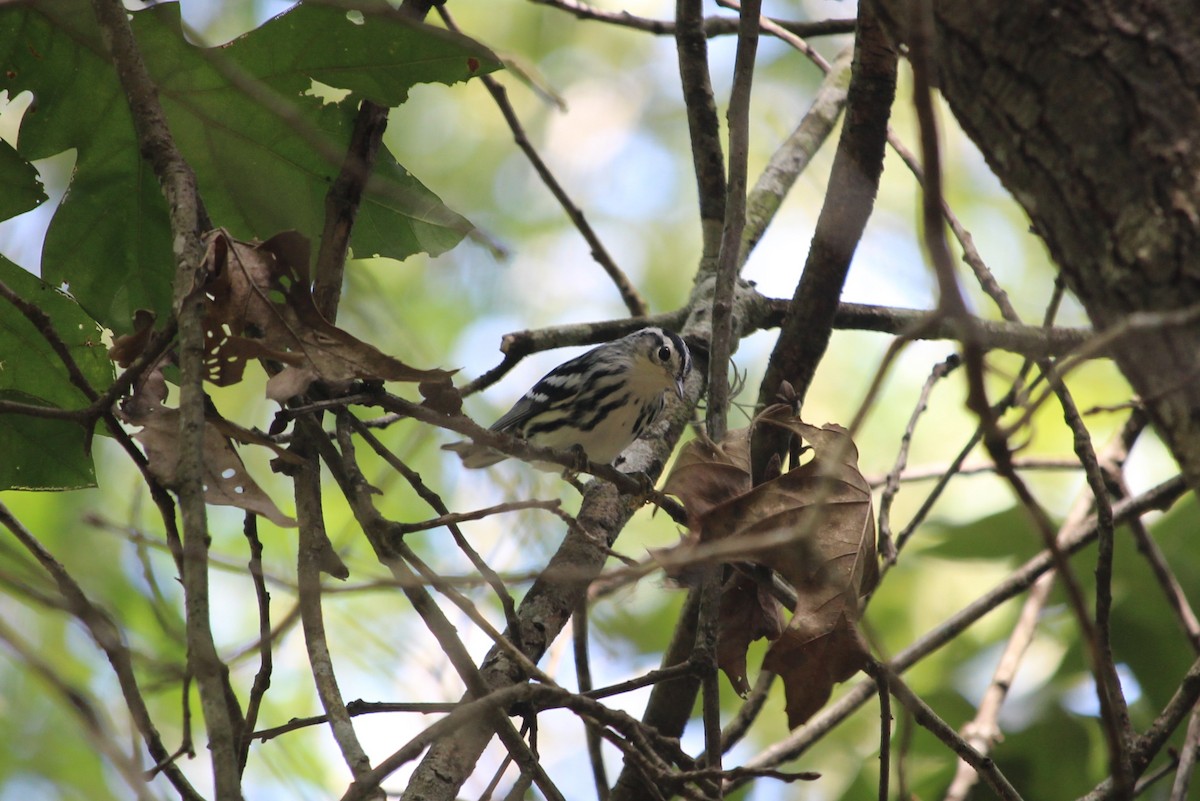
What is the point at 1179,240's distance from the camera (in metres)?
1.23

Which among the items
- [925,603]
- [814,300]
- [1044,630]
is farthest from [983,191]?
[814,300]

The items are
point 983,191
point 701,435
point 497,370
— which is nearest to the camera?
point 701,435

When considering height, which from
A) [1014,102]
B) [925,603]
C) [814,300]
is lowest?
[1014,102]

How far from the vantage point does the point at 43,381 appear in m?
2.47

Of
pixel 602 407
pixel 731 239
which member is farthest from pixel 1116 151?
pixel 602 407

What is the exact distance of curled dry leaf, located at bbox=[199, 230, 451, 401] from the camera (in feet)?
6.32

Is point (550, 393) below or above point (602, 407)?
above

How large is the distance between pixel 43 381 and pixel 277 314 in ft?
2.83

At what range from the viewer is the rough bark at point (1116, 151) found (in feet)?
4.06

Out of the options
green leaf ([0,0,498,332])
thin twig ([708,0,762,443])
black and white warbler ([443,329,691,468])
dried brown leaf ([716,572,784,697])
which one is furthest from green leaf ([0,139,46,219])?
black and white warbler ([443,329,691,468])

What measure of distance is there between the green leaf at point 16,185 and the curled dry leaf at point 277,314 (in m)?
0.71

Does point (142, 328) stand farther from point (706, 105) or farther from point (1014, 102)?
point (706, 105)

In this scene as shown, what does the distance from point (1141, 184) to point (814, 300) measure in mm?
1601

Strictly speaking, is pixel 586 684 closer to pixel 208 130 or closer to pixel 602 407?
pixel 208 130
